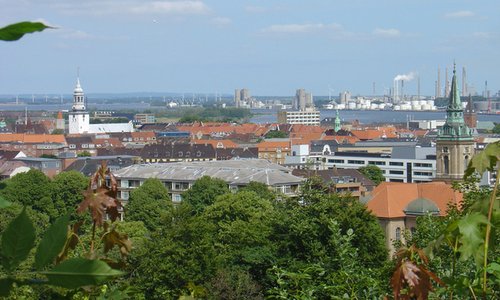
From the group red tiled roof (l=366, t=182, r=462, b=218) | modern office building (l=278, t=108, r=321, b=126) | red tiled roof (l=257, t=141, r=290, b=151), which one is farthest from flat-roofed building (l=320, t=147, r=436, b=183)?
modern office building (l=278, t=108, r=321, b=126)

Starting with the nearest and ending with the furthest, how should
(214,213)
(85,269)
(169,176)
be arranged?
1. (85,269)
2. (214,213)
3. (169,176)

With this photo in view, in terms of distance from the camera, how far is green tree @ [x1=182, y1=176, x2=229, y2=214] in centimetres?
4619

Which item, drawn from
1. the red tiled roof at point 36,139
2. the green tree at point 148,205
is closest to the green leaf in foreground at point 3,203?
the green tree at point 148,205

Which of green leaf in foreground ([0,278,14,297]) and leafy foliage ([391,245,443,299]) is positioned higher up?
green leaf in foreground ([0,278,14,297])

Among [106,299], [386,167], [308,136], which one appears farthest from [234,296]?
[308,136]

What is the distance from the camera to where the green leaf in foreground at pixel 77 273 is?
1.44 m

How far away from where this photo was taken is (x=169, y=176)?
54625mm

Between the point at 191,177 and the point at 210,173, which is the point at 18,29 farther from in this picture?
the point at 210,173

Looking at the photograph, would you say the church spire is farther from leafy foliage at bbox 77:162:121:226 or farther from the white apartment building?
leafy foliage at bbox 77:162:121:226

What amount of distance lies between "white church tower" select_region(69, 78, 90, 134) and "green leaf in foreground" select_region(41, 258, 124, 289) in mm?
128798

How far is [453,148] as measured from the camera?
51375mm

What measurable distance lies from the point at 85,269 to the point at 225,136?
119 meters

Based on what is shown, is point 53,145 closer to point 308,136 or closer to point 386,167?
point 308,136

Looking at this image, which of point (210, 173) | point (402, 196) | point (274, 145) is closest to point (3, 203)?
point (402, 196)
